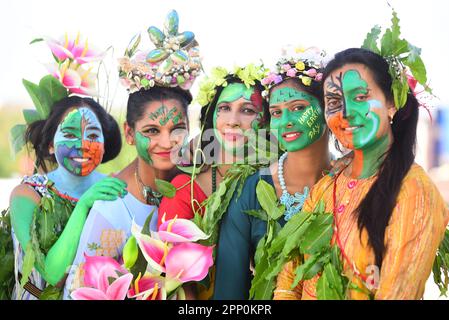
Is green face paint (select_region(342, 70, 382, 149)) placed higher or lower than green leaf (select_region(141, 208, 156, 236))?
higher

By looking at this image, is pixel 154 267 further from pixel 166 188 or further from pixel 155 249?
pixel 166 188

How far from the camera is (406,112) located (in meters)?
3.16

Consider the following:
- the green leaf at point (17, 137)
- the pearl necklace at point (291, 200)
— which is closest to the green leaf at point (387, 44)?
the pearl necklace at point (291, 200)

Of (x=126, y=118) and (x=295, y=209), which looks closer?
(x=295, y=209)

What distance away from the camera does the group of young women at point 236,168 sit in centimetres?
302

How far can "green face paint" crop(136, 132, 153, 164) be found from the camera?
3631 mm

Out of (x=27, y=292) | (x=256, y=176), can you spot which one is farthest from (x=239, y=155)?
(x=27, y=292)

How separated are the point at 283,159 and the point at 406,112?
2.18ft

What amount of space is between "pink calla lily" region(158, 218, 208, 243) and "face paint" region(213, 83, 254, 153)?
17.3 inches

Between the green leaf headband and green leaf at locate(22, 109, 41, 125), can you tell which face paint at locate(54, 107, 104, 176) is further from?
the green leaf headband

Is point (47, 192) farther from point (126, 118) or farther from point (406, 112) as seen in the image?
point (406, 112)

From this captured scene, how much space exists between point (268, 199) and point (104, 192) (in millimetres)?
874

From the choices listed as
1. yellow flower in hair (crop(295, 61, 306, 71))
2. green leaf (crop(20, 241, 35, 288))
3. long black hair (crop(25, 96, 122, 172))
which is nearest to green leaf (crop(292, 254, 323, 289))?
yellow flower in hair (crop(295, 61, 306, 71))

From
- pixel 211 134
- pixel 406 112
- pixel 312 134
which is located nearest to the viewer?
pixel 406 112
